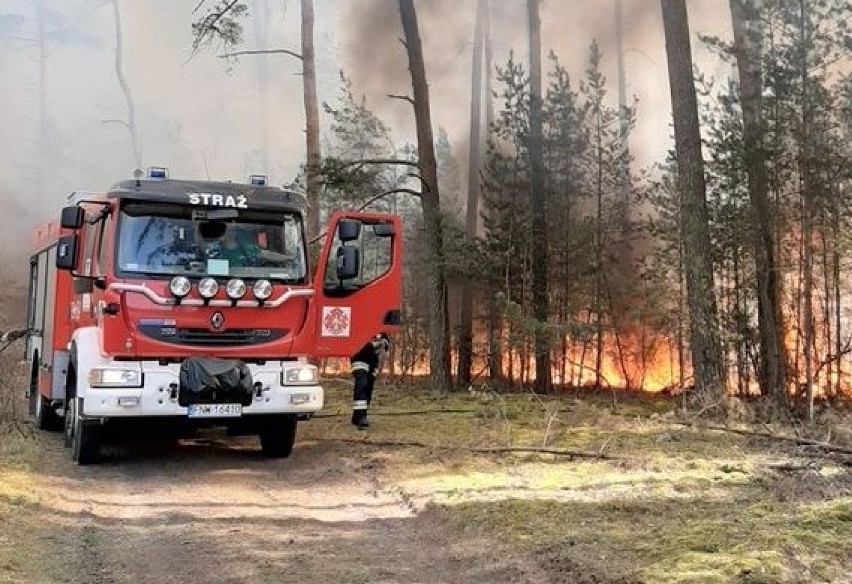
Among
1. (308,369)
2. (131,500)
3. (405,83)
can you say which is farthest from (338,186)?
(405,83)

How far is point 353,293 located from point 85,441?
2.96 meters

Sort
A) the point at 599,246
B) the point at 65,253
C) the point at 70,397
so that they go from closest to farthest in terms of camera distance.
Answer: the point at 65,253 → the point at 70,397 → the point at 599,246

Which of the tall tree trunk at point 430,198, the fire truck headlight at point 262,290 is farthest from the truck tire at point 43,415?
the tall tree trunk at point 430,198

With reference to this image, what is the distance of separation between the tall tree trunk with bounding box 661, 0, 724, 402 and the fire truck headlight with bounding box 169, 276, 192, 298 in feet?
20.7

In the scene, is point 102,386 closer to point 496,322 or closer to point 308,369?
point 308,369

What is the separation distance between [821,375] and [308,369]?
13.3 metres

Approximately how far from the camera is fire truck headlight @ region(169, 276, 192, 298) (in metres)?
6.96

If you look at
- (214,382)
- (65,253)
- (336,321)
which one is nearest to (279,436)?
(214,382)

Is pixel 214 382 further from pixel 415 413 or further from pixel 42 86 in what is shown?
pixel 42 86

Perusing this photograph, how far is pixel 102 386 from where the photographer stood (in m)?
6.79

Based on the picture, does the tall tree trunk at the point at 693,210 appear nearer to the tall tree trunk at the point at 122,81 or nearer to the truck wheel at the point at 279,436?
the truck wheel at the point at 279,436

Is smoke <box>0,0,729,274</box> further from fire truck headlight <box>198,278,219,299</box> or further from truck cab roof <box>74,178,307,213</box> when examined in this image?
fire truck headlight <box>198,278,219,299</box>

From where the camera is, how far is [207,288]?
704 centimetres

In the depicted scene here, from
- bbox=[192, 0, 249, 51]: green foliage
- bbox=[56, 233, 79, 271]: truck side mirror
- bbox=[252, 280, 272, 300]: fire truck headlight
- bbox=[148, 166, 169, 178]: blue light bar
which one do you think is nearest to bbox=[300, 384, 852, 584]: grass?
bbox=[252, 280, 272, 300]: fire truck headlight
